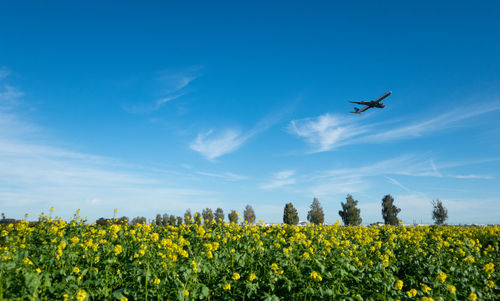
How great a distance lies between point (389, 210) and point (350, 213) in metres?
9.70

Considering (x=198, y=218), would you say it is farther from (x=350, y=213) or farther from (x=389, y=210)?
(x=389, y=210)

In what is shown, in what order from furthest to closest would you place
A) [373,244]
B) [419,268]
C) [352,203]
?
[352,203] → [373,244] → [419,268]

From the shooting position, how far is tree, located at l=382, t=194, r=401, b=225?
5841cm

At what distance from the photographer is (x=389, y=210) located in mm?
58781

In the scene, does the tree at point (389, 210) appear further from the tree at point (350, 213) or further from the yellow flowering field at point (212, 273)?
the yellow flowering field at point (212, 273)

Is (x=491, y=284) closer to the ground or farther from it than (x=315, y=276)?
closer to the ground

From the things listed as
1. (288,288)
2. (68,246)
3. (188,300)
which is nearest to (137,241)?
(68,246)

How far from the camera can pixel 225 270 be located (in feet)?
22.4

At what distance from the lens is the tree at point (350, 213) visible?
5484 cm

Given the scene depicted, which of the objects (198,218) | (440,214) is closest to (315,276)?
(198,218)

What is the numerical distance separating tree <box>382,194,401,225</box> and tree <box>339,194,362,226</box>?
23.9 ft

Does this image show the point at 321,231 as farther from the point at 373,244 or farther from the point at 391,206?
the point at 391,206

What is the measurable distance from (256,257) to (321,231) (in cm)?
524

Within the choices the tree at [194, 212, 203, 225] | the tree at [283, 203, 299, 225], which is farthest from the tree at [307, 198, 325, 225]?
the tree at [194, 212, 203, 225]
